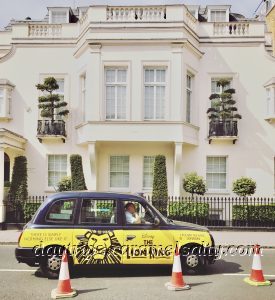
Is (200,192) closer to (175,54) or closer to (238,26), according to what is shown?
(175,54)

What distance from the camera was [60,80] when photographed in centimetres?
2184

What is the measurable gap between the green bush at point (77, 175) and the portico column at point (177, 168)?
14.3 ft

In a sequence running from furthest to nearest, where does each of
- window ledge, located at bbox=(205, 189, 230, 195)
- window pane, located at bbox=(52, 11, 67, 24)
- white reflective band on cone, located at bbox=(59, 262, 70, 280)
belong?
window pane, located at bbox=(52, 11, 67, 24), window ledge, located at bbox=(205, 189, 230, 195), white reflective band on cone, located at bbox=(59, 262, 70, 280)

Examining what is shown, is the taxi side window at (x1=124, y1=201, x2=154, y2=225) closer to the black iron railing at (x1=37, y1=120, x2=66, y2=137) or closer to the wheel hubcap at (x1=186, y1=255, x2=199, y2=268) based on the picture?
the wheel hubcap at (x1=186, y1=255, x2=199, y2=268)

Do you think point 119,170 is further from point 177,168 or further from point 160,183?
point 160,183

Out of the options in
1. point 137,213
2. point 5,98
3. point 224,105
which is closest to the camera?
point 137,213

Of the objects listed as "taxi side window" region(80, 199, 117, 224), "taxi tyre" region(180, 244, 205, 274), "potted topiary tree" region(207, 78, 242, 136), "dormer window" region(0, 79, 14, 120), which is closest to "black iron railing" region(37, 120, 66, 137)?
"dormer window" region(0, 79, 14, 120)

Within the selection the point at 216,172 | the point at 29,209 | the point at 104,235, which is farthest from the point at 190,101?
the point at 104,235

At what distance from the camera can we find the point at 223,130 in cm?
2027

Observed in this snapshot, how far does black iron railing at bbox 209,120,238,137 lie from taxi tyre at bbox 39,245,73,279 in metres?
13.1

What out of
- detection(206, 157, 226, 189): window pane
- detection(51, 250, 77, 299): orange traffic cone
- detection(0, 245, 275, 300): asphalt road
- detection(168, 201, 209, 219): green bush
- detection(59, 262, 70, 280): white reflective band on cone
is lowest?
detection(0, 245, 275, 300): asphalt road

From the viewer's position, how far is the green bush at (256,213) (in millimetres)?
16859

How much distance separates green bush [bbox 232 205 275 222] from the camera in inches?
664

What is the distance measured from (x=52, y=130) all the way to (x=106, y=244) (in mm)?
13053
